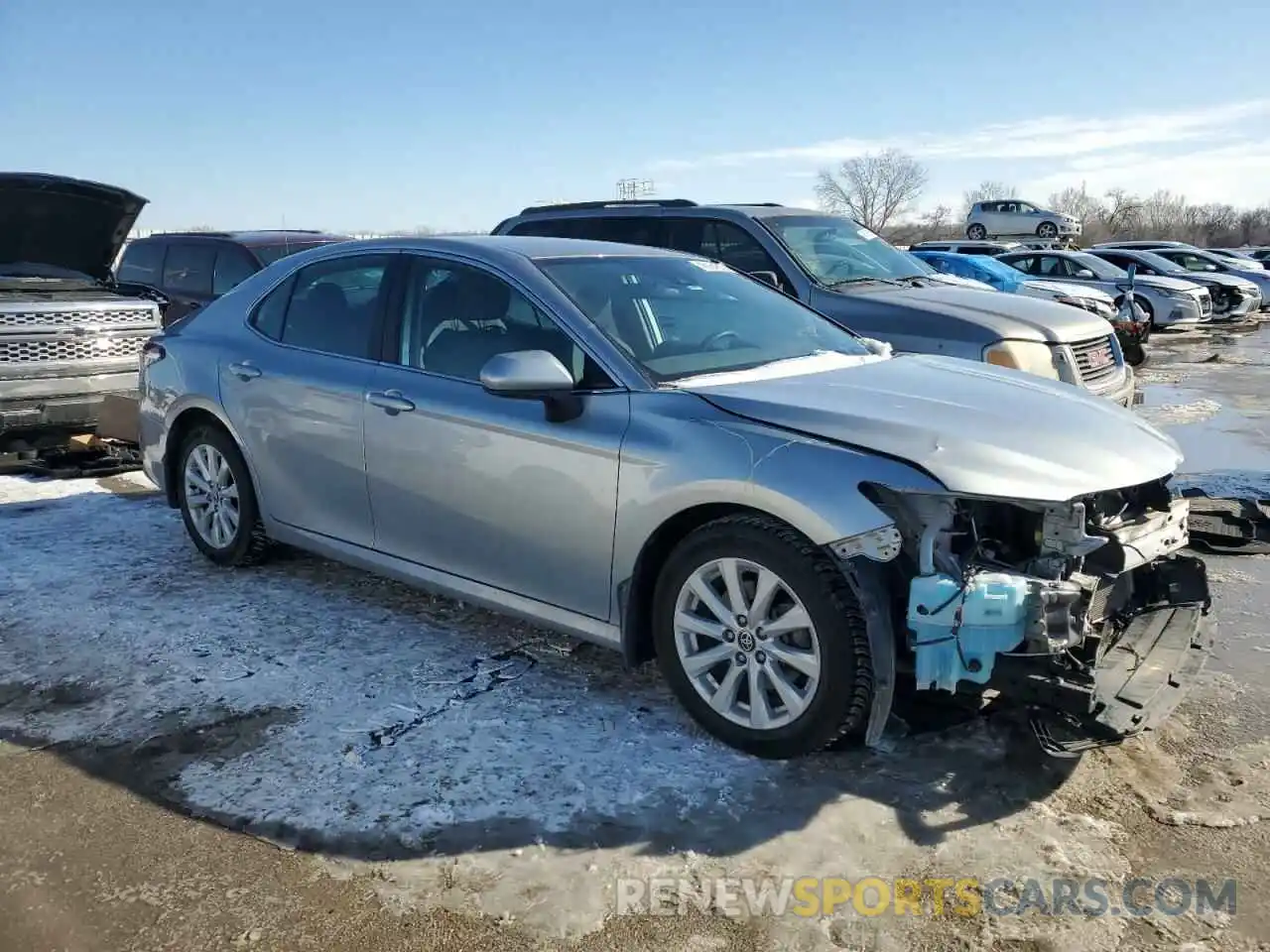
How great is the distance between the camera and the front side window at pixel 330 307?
4602 millimetres

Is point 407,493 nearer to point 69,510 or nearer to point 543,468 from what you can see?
point 543,468

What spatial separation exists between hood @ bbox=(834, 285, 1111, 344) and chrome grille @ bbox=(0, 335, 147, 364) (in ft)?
17.5

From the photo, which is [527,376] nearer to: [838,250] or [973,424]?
[973,424]

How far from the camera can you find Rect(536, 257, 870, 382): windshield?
155 inches

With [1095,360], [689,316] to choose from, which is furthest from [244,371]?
[1095,360]

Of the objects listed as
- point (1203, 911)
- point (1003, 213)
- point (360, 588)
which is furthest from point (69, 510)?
point (1003, 213)

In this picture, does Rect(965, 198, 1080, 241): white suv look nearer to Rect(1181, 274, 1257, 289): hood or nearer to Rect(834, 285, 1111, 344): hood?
Rect(1181, 274, 1257, 289): hood

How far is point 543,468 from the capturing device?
3.81m

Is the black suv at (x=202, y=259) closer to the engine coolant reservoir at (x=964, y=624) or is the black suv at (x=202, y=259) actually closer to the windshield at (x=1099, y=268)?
the engine coolant reservoir at (x=964, y=624)

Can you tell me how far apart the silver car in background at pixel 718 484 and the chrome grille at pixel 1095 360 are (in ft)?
10.4

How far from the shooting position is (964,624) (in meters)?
3.06

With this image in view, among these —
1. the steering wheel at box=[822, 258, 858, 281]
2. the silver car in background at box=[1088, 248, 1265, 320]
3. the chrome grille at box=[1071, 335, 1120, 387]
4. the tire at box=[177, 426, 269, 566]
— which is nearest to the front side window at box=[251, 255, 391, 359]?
the tire at box=[177, 426, 269, 566]

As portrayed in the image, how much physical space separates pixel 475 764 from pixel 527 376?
1.29 meters

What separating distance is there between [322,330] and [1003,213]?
→ 131 feet
